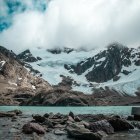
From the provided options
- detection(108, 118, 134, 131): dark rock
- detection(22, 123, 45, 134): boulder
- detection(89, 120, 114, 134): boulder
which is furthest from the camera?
detection(108, 118, 134, 131): dark rock

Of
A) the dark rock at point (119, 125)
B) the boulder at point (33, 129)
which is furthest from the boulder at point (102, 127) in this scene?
the boulder at point (33, 129)

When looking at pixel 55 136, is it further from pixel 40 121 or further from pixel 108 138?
pixel 40 121

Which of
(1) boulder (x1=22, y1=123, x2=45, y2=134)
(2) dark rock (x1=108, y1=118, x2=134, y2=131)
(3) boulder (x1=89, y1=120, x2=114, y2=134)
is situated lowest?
(1) boulder (x1=22, y1=123, x2=45, y2=134)

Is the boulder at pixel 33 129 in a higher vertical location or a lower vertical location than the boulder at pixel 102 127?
lower

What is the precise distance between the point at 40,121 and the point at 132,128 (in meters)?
12.8

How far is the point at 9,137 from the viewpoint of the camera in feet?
104

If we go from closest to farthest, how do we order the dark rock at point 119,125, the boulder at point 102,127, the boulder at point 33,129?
the boulder at point 33,129 → the boulder at point 102,127 → the dark rock at point 119,125

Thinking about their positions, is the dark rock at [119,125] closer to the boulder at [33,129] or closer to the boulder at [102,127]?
the boulder at [102,127]

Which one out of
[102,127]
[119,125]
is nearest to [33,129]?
[102,127]

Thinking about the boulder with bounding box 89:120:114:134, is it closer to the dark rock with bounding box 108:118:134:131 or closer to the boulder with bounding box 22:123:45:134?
the dark rock with bounding box 108:118:134:131

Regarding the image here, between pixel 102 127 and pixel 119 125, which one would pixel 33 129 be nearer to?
pixel 102 127

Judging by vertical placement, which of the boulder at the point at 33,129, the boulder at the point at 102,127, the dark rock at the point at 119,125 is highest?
the dark rock at the point at 119,125

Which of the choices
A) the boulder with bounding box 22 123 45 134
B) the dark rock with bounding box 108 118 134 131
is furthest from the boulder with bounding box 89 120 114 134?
the boulder with bounding box 22 123 45 134

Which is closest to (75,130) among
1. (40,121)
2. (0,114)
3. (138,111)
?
(40,121)
